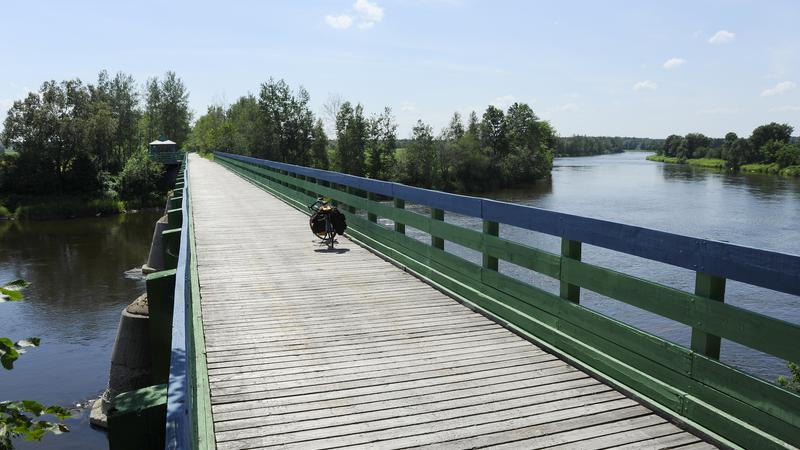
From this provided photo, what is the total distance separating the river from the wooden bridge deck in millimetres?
10155

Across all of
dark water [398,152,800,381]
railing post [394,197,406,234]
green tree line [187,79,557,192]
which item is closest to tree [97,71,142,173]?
green tree line [187,79,557,192]

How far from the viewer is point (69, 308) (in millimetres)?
24969

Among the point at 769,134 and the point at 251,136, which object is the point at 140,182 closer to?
the point at 251,136

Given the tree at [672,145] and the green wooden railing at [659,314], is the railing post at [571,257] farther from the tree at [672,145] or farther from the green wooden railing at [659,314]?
the tree at [672,145]

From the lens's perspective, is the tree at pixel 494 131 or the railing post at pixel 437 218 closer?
the railing post at pixel 437 218

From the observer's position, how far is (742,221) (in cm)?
3847

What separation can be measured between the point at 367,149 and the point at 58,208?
119ft

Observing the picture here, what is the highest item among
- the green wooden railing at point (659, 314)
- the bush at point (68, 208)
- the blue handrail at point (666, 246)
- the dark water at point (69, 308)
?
the blue handrail at point (666, 246)

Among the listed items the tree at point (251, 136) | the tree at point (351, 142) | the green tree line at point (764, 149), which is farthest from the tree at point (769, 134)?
the tree at point (251, 136)

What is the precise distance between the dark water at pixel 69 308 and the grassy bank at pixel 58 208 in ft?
22.4

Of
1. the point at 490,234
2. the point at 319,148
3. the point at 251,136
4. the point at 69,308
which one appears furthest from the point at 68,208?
the point at 490,234

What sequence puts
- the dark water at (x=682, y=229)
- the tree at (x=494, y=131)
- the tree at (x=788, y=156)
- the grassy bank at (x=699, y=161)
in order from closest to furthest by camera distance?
the dark water at (x=682, y=229), the tree at (x=494, y=131), the tree at (x=788, y=156), the grassy bank at (x=699, y=161)

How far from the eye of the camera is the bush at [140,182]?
64.6 metres

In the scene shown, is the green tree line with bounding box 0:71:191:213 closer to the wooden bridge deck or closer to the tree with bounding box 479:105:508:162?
the tree with bounding box 479:105:508:162
